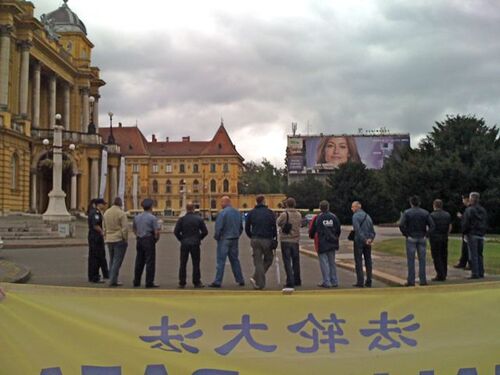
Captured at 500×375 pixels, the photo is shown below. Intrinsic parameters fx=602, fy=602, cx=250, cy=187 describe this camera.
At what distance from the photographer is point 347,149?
112 meters

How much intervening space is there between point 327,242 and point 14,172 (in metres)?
43.6

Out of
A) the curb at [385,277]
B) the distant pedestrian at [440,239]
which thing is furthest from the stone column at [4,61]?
the distant pedestrian at [440,239]

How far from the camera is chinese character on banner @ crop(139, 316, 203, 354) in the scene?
5113 millimetres

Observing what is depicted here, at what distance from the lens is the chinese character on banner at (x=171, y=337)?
16.8 ft

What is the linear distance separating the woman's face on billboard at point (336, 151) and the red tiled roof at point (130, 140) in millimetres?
50264

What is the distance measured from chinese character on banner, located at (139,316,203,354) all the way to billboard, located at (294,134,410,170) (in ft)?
352

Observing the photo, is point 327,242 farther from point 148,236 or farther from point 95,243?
point 95,243

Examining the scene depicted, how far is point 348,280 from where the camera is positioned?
582 inches

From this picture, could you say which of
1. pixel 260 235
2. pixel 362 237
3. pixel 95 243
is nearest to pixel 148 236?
pixel 95 243

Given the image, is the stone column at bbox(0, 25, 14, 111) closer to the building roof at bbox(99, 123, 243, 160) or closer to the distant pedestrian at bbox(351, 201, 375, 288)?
the distant pedestrian at bbox(351, 201, 375, 288)

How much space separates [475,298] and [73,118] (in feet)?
240

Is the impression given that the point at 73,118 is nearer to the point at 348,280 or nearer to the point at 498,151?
the point at 498,151

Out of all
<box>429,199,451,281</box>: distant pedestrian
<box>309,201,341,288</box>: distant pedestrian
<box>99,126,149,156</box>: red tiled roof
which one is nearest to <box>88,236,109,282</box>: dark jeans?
<box>309,201,341,288</box>: distant pedestrian

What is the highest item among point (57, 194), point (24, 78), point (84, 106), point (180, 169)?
point (84, 106)
